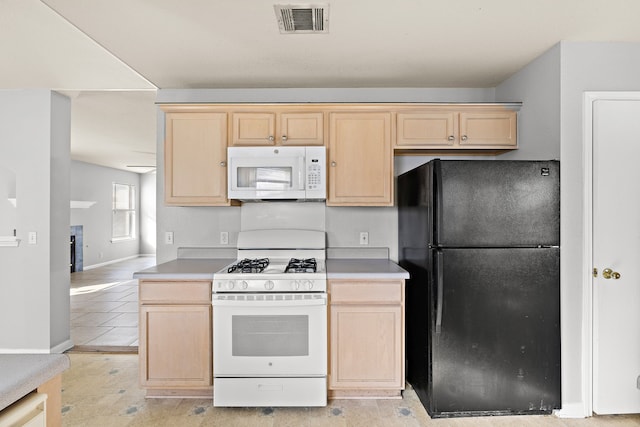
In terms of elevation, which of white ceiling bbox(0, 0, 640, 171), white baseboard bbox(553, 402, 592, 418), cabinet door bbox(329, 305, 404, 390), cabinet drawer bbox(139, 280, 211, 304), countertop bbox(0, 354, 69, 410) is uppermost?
white ceiling bbox(0, 0, 640, 171)

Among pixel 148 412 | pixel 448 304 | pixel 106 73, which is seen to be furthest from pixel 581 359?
pixel 106 73

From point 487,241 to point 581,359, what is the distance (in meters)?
0.96

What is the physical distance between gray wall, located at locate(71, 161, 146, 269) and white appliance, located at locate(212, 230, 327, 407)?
23.7ft

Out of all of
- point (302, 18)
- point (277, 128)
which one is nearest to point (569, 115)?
point (302, 18)

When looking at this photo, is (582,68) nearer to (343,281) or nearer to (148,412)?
(343,281)

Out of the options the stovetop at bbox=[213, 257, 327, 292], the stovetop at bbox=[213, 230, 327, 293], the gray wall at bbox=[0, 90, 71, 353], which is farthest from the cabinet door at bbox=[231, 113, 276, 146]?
the gray wall at bbox=[0, 90, 71, 353]

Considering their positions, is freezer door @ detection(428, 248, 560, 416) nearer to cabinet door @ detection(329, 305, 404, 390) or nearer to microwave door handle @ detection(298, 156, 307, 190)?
cabinet door @ detection(329, 305, 404, 390)

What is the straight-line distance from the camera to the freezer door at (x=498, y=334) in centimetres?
235

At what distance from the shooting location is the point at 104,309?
5031mm

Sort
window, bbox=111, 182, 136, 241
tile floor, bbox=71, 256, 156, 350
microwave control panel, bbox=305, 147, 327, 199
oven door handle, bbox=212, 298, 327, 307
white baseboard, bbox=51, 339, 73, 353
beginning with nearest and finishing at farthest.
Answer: oven door handle, bbox=212, 298, 327, 307, microwave control panel, bbox=305, 147, 327, 199, white baseboard, bbox=51, 339, 73, 353, tile floor, bbox=71, 256, 156, 350, window, bbox=111, 182, 136, 241

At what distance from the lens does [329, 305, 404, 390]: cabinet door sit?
2.55m

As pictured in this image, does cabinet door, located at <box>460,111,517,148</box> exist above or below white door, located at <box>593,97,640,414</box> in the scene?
above

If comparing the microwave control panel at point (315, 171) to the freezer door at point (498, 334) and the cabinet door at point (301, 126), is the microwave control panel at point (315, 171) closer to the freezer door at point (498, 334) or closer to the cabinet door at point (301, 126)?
the cabinet door at point (301, 126)

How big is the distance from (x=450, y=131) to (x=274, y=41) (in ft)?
4.69
